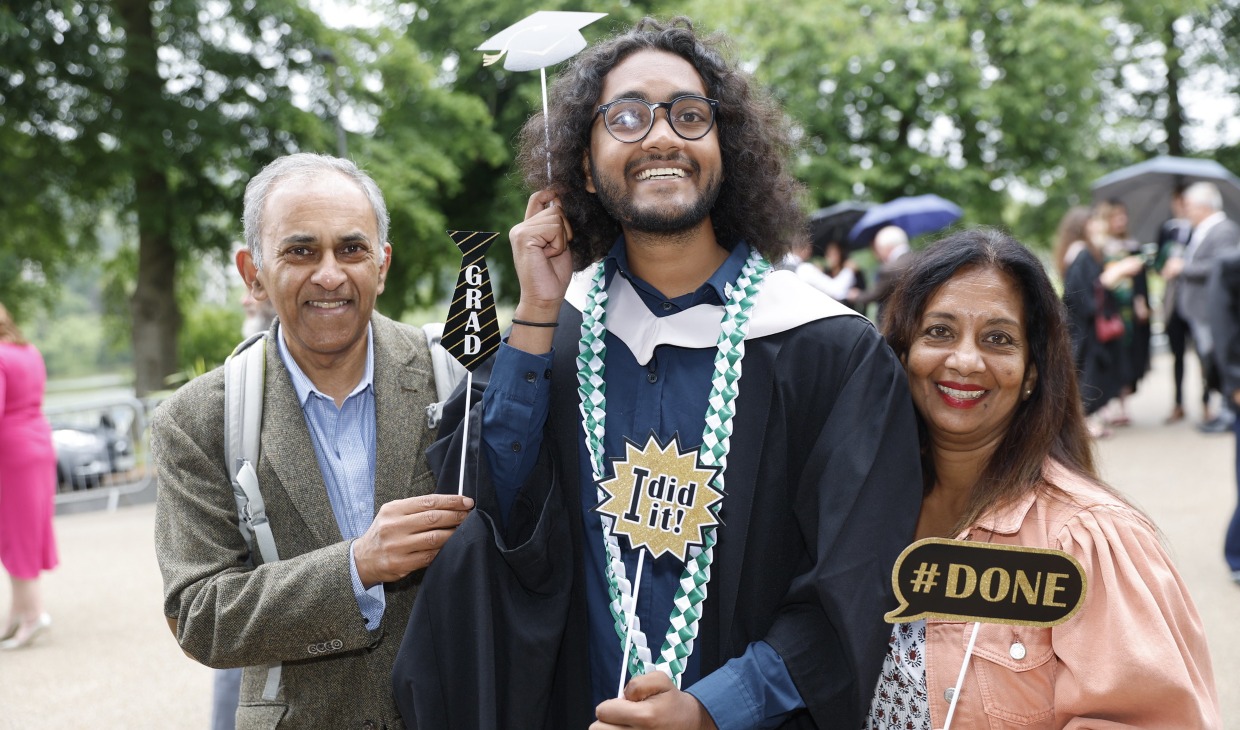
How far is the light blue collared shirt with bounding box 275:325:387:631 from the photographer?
2.60 meters

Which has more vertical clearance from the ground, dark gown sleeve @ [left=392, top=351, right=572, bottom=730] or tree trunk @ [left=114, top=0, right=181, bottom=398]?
tree trunk @ [left=114, top=0, right=181, bottom=398]

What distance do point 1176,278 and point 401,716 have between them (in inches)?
415

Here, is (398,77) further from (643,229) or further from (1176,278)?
(643,229)

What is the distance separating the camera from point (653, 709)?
2029 millimetres

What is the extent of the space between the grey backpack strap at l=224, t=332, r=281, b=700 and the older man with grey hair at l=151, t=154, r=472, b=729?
0.01m

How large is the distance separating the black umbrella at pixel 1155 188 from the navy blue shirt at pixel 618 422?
12557mm

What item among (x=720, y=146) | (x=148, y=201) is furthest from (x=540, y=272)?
(x=148, y=201)

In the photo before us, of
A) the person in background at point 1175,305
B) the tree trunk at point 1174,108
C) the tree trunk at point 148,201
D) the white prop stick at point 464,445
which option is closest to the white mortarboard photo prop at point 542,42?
the white prop stick at point 464,445

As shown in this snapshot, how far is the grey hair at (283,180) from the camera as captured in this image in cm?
262

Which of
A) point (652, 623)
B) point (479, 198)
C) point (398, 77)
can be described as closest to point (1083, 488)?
point (652, 623)

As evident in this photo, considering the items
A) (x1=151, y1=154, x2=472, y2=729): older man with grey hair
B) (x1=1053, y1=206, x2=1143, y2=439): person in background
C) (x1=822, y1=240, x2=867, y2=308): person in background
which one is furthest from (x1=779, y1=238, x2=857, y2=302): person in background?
(x1=151, y1=154, x2=472, y2=729): older man with grey hair

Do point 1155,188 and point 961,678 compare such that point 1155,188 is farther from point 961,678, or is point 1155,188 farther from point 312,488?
point 312,488

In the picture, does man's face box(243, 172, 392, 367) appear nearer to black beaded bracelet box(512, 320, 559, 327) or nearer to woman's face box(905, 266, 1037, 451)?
black beaded bracelet box(512, 320, 559, 327)

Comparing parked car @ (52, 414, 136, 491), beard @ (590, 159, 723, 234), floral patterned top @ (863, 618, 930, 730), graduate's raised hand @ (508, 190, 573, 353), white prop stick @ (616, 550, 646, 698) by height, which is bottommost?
parked car @ (52, 414, 136, 491)
